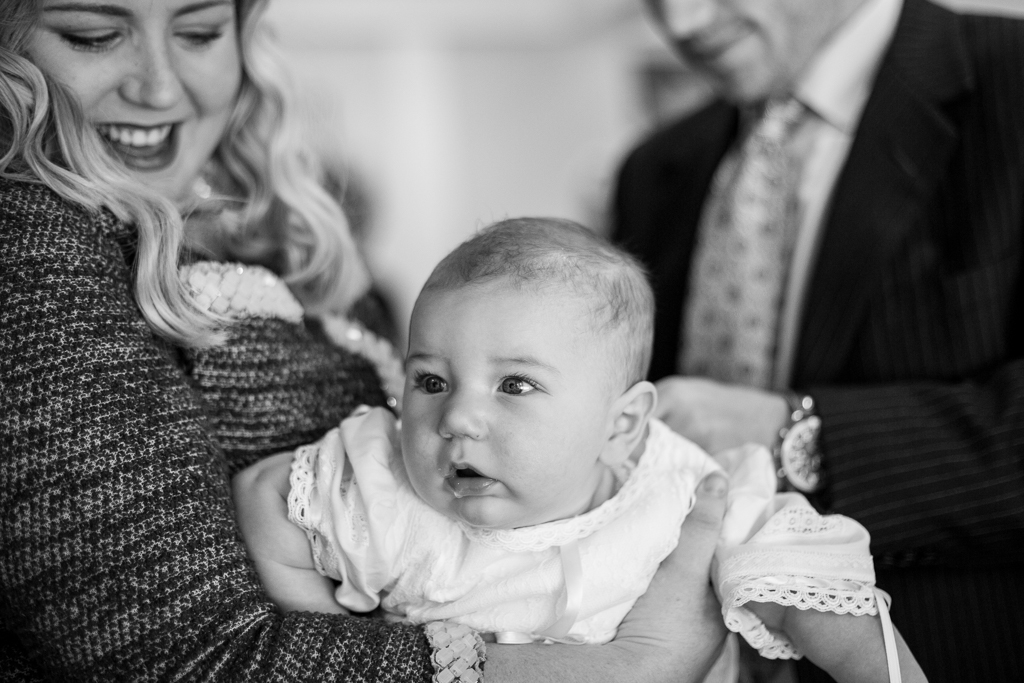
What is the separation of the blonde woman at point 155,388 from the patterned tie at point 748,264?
0.86m

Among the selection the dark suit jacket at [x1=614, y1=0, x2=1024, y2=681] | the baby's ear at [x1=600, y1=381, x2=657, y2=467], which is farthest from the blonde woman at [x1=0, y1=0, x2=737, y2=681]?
the dark suit jacket at [x1=614, y1=0, x2=1024, y2=681]

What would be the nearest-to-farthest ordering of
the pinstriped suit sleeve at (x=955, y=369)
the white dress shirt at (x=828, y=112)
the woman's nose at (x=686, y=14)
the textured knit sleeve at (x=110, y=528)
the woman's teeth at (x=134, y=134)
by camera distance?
the textured knit sleeve at (x=110, y=528)
the woman's teeth at (x=134, y=134)
the pinstriped suit sleeve at (x=955, y=369)
the white dress shirt at (x=828, y=112)
the woman's nose at (x=686, y=14)

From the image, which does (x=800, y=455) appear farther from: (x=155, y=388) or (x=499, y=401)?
(x=155, y=388)

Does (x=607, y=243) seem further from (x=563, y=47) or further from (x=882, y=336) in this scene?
(x=563, y=47)

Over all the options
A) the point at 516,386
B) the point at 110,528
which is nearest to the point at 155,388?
the point at 110,528

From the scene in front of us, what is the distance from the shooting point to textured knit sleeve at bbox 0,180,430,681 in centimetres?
93

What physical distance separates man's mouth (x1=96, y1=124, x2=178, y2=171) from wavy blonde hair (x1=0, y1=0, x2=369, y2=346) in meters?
0.06

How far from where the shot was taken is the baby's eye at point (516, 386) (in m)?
1.05

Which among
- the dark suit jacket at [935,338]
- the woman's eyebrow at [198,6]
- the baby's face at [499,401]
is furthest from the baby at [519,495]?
the woman's eyebrow at [198,6]

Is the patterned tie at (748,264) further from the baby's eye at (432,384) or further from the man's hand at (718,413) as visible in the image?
the baby's eye at (432,384)

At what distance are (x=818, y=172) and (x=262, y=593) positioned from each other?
5.08 feet

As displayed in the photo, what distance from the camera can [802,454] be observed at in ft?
4.97

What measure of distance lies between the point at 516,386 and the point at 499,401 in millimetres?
28

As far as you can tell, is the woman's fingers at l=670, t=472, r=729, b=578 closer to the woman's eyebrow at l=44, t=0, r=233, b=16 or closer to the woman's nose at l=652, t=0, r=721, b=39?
the woman's eyebrow at l=44, t=0, r=233, b=16
